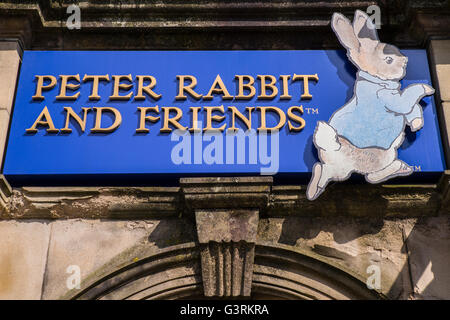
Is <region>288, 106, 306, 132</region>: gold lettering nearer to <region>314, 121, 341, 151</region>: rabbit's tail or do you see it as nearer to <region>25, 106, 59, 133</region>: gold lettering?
<region>314, 121, 341, 151</region>: rabbit's tail

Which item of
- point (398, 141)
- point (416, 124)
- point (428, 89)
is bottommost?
point (398, 141)

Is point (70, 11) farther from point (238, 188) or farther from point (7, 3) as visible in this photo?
point (238, 188)

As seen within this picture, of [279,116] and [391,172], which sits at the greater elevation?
[279,116]

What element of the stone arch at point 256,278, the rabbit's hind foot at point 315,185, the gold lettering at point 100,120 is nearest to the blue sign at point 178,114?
the gold lettering at point 100,120

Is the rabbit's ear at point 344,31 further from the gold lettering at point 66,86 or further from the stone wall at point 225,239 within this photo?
the gold lettering at point 66,86

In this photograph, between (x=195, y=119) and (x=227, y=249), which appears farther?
(x=195, y=119)

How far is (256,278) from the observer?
481cm

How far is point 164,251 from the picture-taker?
485 cm

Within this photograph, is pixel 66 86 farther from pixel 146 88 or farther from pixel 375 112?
pixel 375 112

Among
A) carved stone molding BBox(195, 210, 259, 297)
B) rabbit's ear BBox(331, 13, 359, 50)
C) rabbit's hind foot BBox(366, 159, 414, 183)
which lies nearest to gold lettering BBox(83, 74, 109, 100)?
carved stone molding BBox(195, 210, 259, 297)

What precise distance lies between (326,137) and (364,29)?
45.2 inches

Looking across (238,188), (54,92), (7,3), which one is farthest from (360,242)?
(7,3)

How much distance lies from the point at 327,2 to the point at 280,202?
1.97 metres

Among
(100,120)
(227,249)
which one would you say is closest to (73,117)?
(100,120)
